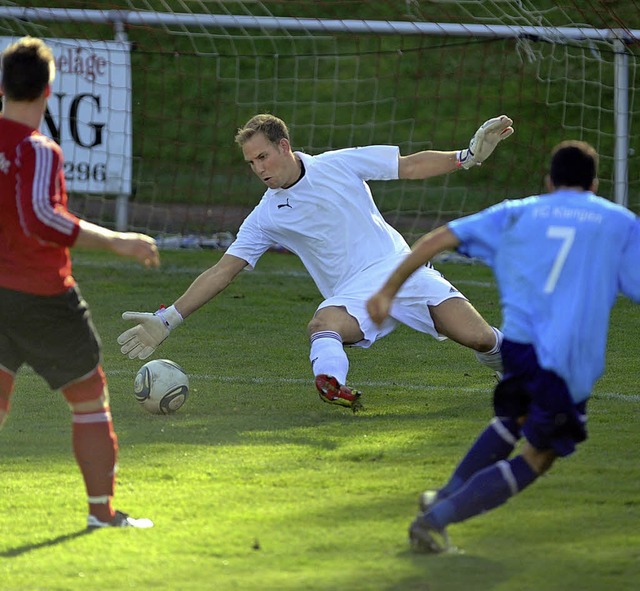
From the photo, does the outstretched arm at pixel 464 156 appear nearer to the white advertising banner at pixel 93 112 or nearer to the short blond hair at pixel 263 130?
the short blond hair at pixel 263 130

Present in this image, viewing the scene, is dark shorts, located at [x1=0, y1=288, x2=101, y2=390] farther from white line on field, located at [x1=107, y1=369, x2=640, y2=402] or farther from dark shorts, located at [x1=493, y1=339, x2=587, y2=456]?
white line on field, located at [x1=107, y1=369, x2=640, y2=402]

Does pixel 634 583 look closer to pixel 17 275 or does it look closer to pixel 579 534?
pixel 579 534

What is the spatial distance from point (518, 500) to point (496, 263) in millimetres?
1048

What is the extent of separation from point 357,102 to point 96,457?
43.3 feet

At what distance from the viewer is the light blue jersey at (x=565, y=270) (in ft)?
12.2

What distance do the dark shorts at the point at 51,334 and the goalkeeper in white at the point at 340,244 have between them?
209 cm

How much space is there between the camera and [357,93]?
693 inches

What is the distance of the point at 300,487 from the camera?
4711mm

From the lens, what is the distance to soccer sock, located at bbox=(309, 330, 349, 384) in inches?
236

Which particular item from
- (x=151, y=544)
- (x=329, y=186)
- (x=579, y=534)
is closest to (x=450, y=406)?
(x=329, y=186)

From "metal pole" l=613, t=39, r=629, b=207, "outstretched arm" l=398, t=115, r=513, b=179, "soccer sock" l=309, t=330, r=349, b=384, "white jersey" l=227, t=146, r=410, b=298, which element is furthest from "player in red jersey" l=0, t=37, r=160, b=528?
"metal pole" l=613, t=39, r=629, b=207

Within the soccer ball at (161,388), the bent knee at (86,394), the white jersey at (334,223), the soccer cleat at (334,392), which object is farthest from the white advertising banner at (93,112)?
the bent knee at (86,394)

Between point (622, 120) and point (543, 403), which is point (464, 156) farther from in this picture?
point (622, 120)

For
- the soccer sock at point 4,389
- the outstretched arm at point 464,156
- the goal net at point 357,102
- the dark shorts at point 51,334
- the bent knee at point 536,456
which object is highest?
the outstretched arm at point 464,156
